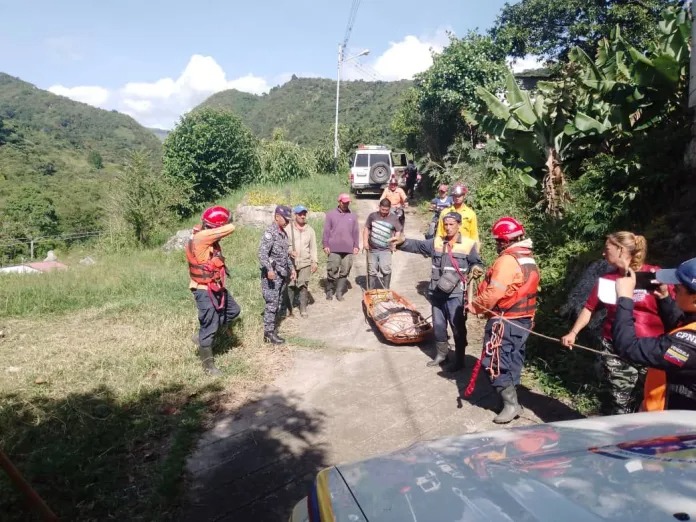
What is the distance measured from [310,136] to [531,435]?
71.7 meters

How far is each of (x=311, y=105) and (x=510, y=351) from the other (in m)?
97.5

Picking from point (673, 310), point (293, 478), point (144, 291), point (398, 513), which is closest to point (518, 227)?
point (673, 310)

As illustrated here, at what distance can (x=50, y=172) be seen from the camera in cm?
5850

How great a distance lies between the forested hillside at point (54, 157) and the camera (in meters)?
34.6

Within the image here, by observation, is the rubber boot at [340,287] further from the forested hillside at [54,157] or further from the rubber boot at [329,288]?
the forested hillside at [54,157]

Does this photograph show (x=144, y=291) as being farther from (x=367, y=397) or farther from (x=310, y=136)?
(x=310, y=136)

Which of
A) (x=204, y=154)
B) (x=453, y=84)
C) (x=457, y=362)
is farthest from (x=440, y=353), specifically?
(x=204, y=154)

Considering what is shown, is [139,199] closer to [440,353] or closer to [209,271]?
[209,271]

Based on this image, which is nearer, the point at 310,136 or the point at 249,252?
the point at 249,252

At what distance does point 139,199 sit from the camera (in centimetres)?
1569

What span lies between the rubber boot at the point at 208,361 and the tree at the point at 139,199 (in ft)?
38.5

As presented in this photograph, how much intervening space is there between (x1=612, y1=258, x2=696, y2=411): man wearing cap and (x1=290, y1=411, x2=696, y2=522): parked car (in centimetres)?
47

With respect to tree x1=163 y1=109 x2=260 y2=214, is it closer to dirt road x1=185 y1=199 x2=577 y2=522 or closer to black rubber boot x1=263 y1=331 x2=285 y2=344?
black rubber boot x1=263 y1=331 x2=285 y2=344

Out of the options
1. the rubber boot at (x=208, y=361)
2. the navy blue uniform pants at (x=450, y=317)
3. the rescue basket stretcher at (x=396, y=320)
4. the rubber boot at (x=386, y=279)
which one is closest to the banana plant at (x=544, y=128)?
the rubber boot at (x=386, y=279)
